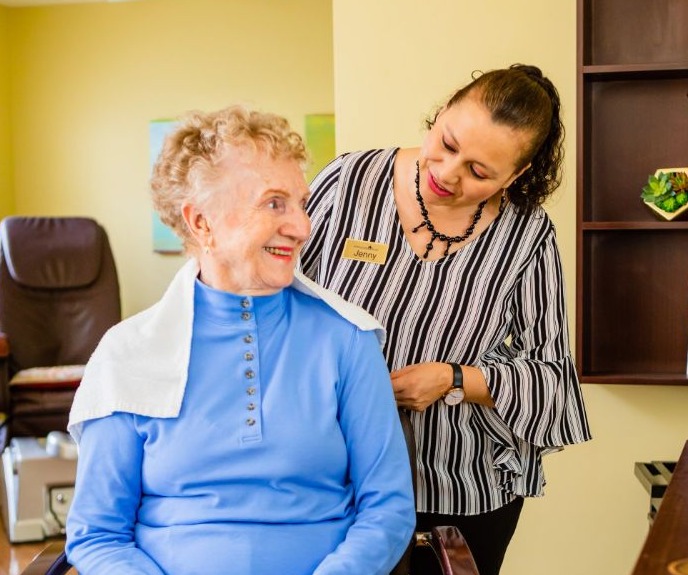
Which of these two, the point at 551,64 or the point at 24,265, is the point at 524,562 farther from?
the point at 24,265

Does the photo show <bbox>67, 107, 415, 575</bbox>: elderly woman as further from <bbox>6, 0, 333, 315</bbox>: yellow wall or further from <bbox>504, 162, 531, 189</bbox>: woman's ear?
<bbox>6, 0, 333, 315</bbox>: yellow wall

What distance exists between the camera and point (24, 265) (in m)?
4.72

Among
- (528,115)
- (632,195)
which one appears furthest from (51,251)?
(528,115)

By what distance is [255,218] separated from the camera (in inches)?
59.6

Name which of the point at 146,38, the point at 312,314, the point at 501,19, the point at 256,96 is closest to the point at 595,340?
the point at 501,19

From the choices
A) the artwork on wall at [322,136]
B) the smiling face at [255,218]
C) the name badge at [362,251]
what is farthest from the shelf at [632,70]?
the artwork on wall at [322,136]

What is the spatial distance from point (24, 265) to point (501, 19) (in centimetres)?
294

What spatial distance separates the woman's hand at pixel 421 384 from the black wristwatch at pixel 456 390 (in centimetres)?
1

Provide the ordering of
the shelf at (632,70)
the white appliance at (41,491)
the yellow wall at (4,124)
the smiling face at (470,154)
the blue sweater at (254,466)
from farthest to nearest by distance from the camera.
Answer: the yellow wall at (4,124), the white appliance at (41,491), the shelf at (632,70), the smiling face at (470,154), the blue sweater at (254,466)

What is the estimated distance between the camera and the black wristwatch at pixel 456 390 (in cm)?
169

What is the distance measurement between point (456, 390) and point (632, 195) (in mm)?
1194

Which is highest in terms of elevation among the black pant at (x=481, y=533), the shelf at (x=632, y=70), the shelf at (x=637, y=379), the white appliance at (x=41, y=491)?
the shelf at (x=632, y=70)

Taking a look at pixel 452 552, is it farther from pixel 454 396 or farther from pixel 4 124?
pixel 4 124

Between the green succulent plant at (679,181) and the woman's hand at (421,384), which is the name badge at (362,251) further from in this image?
the green succulent plant at (679,181)
